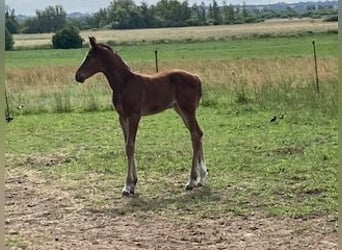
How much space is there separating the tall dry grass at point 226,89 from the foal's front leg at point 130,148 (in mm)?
5182

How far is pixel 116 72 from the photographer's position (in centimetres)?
596

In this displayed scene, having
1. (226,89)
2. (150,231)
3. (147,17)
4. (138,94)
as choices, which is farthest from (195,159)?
(147,17)

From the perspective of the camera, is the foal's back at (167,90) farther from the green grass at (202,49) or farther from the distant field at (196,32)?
the distant field at (196,32)

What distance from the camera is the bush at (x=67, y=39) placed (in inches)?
1230

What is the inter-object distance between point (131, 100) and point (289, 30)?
138ft

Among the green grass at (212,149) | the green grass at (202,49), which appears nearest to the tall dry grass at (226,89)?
the green grass at (212,149)

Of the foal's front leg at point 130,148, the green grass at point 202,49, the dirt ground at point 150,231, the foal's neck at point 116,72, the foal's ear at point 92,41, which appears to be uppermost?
the foal's ear at point 92,41

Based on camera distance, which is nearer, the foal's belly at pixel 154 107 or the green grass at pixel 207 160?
the green grass at pixel 207 160

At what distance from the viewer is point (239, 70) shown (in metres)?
16.0

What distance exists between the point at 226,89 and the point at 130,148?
796 centimetres

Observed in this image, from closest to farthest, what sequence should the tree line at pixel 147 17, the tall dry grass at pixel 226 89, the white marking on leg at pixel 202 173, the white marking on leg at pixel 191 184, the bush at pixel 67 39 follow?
1. the white marking on leg at pixel 191 184
2. the white marking on leg at pixel 202 173
3. the tall dry grass at pixel 226 89
4. the tree line at pixel 147 17
5. the bush at pixel 67 39

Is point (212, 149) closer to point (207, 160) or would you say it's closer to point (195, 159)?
point (207, 160)

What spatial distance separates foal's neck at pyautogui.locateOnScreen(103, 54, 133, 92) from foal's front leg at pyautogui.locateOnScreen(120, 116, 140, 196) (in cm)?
32

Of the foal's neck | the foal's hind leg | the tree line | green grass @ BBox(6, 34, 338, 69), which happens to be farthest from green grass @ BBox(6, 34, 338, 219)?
green grass @ BBox(6, 34, 338, 69)
